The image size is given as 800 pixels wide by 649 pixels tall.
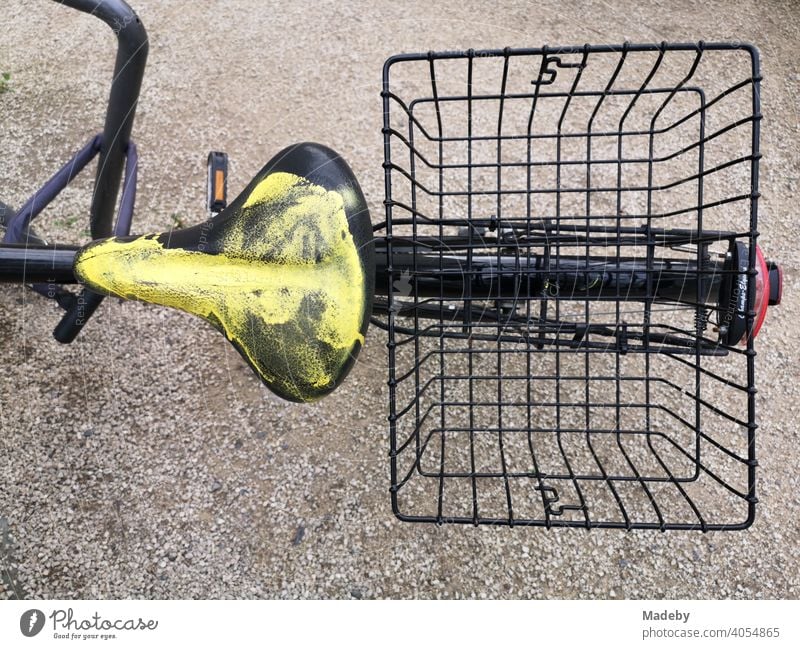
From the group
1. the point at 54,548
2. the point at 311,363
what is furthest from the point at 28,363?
the point at 311,363

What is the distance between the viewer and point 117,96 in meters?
1.04

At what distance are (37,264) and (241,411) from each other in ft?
1.78

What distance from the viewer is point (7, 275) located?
869mm

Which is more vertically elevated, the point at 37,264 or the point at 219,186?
the point at 219,186

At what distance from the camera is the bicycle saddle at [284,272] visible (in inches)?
28.6

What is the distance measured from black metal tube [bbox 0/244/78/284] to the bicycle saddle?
133 mm

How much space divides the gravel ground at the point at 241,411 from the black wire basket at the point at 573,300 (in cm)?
8

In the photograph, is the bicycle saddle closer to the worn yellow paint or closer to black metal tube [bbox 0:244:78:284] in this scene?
the worn yellow paint
